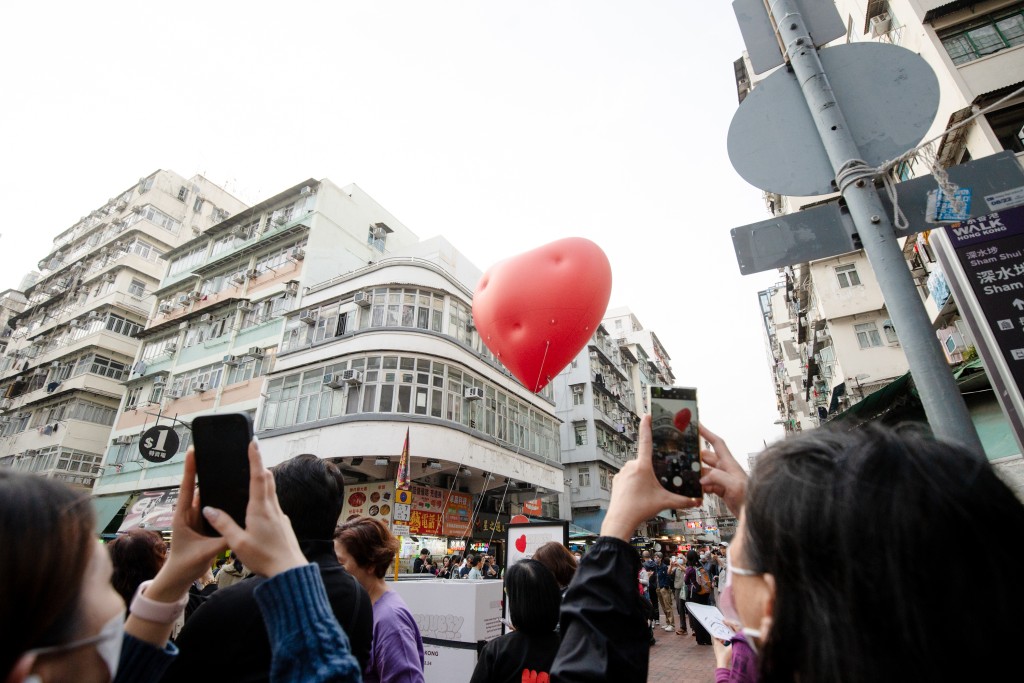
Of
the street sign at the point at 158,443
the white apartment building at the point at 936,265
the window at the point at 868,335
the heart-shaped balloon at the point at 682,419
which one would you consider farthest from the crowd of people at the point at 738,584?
the window at the point at 868,335

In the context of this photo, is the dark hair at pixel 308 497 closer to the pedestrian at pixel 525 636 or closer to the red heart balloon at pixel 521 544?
the pedestrian at pixel 525 636

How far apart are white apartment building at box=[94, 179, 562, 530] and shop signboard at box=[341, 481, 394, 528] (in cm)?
39

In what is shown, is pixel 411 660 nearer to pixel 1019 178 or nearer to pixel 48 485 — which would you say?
pixel 48 485

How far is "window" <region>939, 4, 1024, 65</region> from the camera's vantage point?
32.3 feet

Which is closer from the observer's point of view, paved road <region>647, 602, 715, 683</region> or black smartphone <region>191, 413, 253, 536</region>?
black smartphone <region>191, 413, 253, 536</region>

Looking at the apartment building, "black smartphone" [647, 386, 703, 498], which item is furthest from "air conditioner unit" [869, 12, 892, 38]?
the apartment building

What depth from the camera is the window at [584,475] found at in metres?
30.6

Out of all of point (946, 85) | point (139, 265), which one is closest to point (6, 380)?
point (139, 265)

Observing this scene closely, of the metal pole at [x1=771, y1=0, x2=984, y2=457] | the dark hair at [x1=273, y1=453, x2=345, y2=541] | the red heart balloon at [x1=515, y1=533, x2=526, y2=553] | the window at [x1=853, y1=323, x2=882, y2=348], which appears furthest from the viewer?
the window at [x1=853, y1=323, x2=882, y2=348]

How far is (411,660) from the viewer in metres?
2.74

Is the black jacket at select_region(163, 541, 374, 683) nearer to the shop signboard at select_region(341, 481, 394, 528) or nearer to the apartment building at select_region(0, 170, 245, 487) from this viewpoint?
the shop signboard at select_region(341, 481, 394, 528)

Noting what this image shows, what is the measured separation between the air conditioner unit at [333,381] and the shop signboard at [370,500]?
3831 mm

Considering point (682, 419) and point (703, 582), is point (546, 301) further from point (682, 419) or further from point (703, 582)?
point (703, 582)

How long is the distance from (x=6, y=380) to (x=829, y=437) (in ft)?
151
